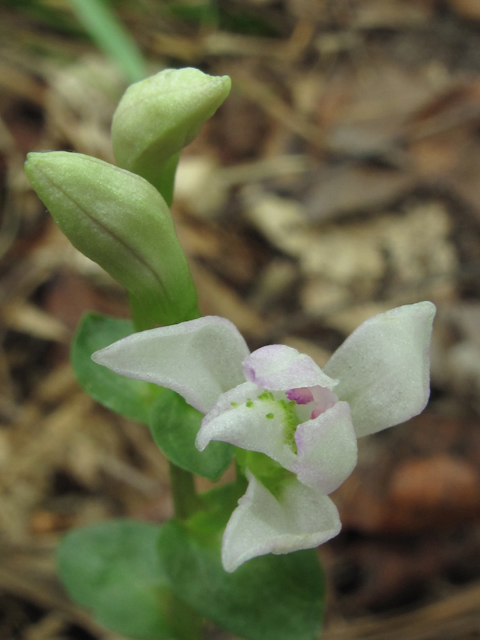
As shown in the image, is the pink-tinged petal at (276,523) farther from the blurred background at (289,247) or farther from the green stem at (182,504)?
the blurred background at (289,247)

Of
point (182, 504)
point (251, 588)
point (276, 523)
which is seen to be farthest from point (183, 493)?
point (276, 523)

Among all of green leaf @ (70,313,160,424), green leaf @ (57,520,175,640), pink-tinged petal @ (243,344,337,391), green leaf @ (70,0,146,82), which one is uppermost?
pink-tinged petal @ (243,344,337,391)

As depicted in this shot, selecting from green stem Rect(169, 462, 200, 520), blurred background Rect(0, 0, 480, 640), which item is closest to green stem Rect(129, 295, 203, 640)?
green stem Rect(169, 462, 200, 520)

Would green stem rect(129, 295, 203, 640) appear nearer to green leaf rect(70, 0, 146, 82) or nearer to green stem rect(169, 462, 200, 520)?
green stem rect(169, 462, 200, 520)

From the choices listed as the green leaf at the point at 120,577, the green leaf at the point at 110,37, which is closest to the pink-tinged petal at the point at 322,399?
the green leaf at the point at 120,577

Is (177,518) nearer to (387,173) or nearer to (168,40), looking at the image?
(387,173)

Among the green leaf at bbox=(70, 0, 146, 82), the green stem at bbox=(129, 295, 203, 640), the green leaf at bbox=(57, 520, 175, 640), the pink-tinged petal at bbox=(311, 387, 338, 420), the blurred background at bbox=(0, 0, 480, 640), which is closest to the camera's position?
the pink-tinged petal at bbox=(311, 387, 338, 420)

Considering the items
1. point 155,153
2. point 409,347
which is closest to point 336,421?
point 409,347
